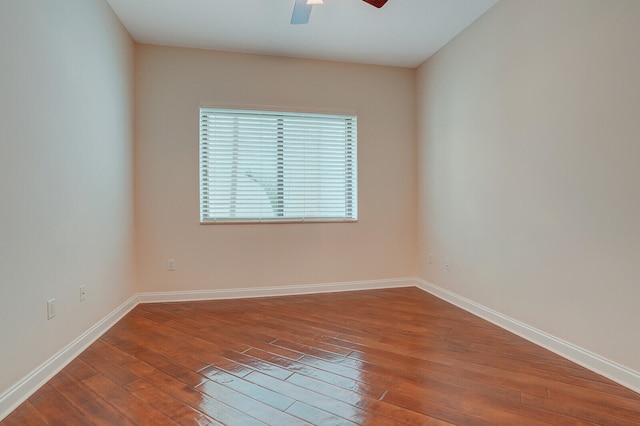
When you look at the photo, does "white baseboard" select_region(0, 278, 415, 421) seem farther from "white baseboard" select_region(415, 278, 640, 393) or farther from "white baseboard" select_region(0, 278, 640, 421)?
"white baseboard" select_region(415, 278, 640, 393)

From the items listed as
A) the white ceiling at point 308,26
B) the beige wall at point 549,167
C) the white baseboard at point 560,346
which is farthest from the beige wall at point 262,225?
the white baseboard at point 560,346

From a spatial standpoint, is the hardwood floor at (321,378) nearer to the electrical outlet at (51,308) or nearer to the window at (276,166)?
the electrical outlet at (51,308)

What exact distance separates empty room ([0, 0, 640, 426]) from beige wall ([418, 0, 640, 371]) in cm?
2

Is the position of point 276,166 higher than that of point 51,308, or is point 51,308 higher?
point 276,166

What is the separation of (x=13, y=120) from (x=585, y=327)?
3.51 meters

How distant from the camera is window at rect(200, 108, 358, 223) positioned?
12.0ft

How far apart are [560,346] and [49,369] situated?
3.27 metres

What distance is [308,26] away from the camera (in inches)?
124

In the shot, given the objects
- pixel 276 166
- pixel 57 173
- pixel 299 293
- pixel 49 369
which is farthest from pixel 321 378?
pixel 276 166

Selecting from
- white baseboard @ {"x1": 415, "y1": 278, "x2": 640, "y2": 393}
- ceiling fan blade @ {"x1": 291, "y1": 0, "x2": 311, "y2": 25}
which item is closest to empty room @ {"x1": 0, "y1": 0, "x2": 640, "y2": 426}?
white baseboard @ {"x1": 415, "y1": 278, "x2": 640, "y2": 393}

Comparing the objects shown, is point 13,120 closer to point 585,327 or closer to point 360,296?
point 360,296

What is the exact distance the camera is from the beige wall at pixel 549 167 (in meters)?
1.91

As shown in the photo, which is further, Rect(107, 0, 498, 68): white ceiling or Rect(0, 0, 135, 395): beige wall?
Rect(107, 0, 498, 68): white ceiling

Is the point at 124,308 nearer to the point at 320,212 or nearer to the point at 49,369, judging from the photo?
the point at 49,369
